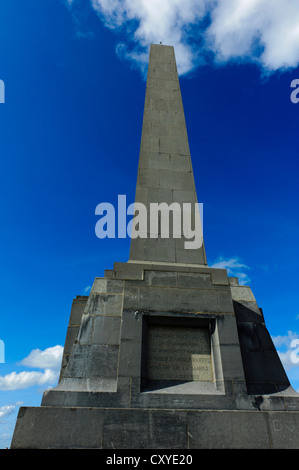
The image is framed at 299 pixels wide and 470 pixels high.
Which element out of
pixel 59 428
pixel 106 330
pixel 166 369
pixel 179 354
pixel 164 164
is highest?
pixel 164 164

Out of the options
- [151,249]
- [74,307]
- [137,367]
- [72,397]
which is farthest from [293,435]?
[74,307]

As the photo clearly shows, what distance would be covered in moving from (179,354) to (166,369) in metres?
0.46

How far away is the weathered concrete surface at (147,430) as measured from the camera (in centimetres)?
528

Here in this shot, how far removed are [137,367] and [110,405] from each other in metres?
0.89

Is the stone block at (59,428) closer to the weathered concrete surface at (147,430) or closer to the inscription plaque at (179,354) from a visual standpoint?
the weathered concrete surface at (147,430)

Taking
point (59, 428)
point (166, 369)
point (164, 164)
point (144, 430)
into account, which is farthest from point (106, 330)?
point (164, 164)

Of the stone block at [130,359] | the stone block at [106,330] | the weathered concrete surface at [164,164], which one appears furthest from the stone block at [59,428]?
the weathered concrete surface at [164,164]

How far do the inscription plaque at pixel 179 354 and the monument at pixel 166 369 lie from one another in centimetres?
2

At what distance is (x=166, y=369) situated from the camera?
6.66 metres

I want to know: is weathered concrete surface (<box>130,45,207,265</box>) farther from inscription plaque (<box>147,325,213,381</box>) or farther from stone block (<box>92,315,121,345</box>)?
inscription plaque (<box>147,325,213,381</box>)

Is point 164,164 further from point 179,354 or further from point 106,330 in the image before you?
point 179,354

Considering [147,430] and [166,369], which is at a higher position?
[166,369]

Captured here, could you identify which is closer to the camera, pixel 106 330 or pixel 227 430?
pixel 227 430

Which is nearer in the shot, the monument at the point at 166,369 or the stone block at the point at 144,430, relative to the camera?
the stone block at the point at 144,430
